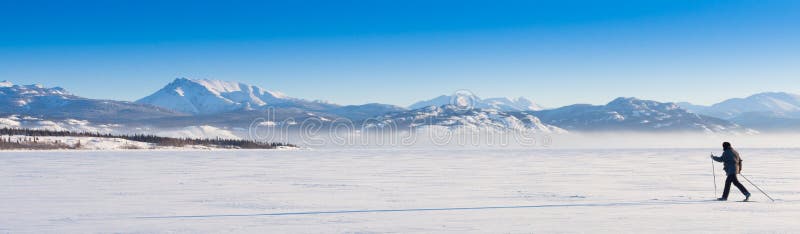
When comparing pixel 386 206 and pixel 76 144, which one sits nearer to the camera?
pixel 386 206

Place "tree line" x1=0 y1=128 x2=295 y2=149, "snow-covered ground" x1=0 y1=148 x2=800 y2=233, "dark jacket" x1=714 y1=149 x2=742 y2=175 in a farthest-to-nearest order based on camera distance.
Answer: "tree line" x1=0 y1=128 x2=295 y2=149 → "dark jacket" x1=714 y1=149 x2=742 y2=175 → "snow-covered ground" x1=0 y1=148 x2=800 y2=233

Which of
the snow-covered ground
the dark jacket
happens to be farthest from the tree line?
the dark jacket

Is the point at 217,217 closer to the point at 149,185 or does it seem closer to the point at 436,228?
the point at 436,228

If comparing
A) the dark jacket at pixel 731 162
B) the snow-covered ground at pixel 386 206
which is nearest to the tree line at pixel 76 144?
the snow-covered ground at pixel 386 206

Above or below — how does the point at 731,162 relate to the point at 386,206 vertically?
above

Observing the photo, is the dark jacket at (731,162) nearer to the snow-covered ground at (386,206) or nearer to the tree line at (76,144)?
the snow-covered ground at (386,206)

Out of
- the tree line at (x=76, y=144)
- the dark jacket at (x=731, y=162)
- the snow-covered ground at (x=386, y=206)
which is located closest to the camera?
the snow-covered ground at (x=386, y=206)

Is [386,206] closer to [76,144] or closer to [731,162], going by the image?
[731,162]

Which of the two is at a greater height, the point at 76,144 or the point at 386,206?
the point at 76,144

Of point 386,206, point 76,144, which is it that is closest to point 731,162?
point 386,206

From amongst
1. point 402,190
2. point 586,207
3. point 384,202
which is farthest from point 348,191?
point 586,207

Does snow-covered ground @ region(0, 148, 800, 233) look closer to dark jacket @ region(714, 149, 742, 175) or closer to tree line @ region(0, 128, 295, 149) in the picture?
dark jacket @ region(714, 149, 742, 175)

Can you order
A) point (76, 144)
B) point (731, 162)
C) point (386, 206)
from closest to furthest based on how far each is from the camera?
point (386, 206), point (731, 162), point (76, 144)

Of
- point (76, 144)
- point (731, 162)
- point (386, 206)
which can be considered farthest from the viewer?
point (76, 144)
